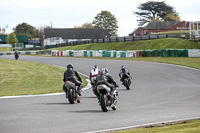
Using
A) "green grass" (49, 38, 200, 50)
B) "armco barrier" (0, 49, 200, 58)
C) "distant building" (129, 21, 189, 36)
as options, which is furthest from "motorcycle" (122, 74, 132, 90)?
"distant building" (129, 21, 189, 36)

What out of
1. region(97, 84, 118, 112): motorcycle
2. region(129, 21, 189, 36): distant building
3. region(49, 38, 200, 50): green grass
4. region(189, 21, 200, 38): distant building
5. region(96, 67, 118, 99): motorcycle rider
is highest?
region(129, 21, 189, 36): distant building

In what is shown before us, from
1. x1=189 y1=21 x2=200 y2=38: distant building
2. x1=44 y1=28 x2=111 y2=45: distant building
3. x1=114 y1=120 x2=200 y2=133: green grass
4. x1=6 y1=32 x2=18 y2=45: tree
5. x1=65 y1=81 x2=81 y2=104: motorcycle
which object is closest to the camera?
x1=114 y1=120 x2=200 y2=133: green grass

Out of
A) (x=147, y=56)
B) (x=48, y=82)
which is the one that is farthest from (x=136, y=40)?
(x=48, y=82)

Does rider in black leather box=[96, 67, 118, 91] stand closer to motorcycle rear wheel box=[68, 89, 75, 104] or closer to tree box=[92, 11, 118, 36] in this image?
motorcycle rear wheel box=[68, 89, 75, 104]

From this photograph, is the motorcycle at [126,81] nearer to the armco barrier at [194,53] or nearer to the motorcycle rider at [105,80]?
the motorcycle rider at [105,80]

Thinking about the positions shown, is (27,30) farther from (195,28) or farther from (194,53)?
(194,53)

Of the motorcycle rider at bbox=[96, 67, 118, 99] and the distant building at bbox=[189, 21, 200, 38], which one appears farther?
the distant building at bbox=[189, 21, 200, 38]

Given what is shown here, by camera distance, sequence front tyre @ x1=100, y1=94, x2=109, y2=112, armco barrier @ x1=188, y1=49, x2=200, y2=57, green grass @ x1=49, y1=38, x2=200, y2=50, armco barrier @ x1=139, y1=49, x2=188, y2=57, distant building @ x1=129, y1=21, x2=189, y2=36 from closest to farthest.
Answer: front tyre @ x1=100, y1=94, x2=109, y2=112 < armco barrier @ x1=188, y1=49, x2=200, y2=57 < armco barrier @ x1=139, y1=49, x2=188, y2=57 < green grass @ x1=49, y1=38, x2=200, y2=50 < distant building @ x1=129, y1=21, x2=189, y2=36

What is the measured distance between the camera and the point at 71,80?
1487 cm

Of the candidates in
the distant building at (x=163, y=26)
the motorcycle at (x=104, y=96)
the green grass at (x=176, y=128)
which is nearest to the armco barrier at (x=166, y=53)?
the motorcycle at (x=104, y=96)

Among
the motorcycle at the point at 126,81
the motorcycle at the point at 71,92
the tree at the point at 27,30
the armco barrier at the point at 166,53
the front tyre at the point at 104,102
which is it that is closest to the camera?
the front tyre at the point at 104,102

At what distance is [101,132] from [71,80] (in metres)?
6.32

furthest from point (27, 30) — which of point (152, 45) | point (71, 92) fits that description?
point (71, 92)

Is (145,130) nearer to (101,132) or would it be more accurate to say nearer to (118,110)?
(101,132)
